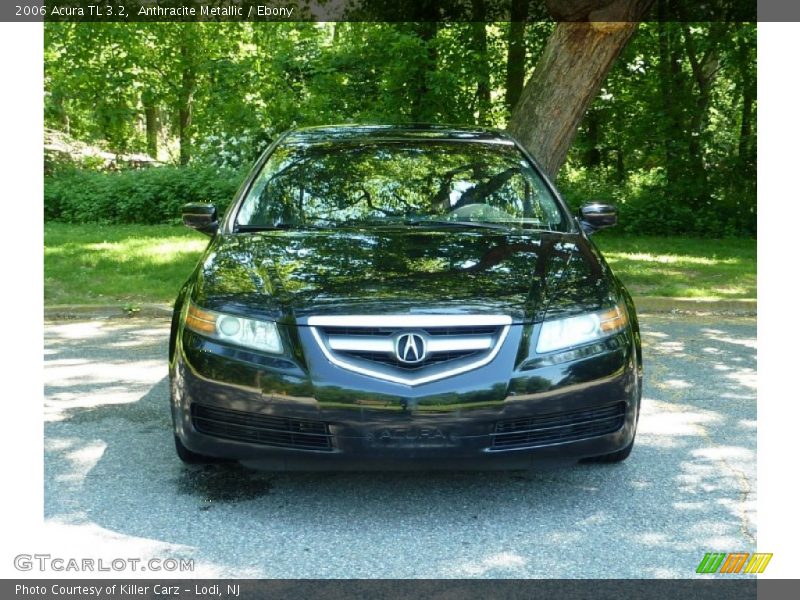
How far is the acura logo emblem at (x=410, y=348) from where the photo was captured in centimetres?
383

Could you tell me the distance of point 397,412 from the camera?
3.79 meters

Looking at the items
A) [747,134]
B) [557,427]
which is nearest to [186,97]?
[747,134]

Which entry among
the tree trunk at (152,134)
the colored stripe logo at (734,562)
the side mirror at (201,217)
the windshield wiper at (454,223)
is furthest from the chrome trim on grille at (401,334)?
the tree trunk at (152,134)

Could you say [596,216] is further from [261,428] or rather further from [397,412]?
[261,428]

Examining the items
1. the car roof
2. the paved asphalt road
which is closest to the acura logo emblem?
the paved asphalt road

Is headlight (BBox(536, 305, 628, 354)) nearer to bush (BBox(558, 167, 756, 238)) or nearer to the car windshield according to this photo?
the car windshield

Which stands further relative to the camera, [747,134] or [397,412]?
[747,134]

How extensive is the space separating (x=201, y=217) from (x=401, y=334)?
6.57 ft

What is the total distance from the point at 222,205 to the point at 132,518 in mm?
14156

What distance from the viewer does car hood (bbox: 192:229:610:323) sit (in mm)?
4000

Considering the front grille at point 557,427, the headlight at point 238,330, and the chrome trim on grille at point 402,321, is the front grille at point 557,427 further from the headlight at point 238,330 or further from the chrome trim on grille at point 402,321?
the headlight at point 238,330

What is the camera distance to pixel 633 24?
923 centimetres

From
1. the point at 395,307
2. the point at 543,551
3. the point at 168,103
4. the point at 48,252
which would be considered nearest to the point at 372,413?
the point at 395,307
